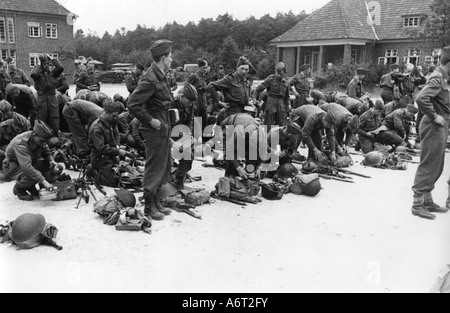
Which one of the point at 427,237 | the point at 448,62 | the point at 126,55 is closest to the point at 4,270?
the point at 427,237

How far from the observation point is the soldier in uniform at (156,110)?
5.66 metres

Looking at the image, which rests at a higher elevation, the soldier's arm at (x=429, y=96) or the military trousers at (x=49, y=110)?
the soldier's arm at (x=429, y=96)

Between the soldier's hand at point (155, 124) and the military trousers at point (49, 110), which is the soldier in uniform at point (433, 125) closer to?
the soldier's hand at point (155, 124)

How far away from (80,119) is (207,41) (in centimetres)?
3394

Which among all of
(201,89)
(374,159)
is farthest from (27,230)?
(374,159)

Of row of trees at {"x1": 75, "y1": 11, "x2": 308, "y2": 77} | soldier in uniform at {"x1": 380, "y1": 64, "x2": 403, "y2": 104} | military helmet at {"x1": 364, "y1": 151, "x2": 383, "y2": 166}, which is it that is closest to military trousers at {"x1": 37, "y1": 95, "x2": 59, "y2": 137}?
military helmet at {"x1": 364, "y1": 151, "x2": 383, "y2": 166}

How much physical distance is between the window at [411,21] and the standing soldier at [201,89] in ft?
79.4

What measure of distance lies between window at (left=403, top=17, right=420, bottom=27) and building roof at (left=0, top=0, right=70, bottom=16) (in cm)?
2557

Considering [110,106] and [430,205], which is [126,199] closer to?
[110,106]

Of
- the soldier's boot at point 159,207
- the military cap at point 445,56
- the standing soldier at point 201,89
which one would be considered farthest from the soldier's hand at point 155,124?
the standing soldier at point 201,89

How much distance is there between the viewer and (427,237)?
5516 mm

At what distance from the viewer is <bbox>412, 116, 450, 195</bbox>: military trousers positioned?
604 cm

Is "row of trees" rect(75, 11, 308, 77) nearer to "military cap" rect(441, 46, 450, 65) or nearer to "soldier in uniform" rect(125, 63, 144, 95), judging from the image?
"soldier in uniform" rect(125, 63, 144, 95)
